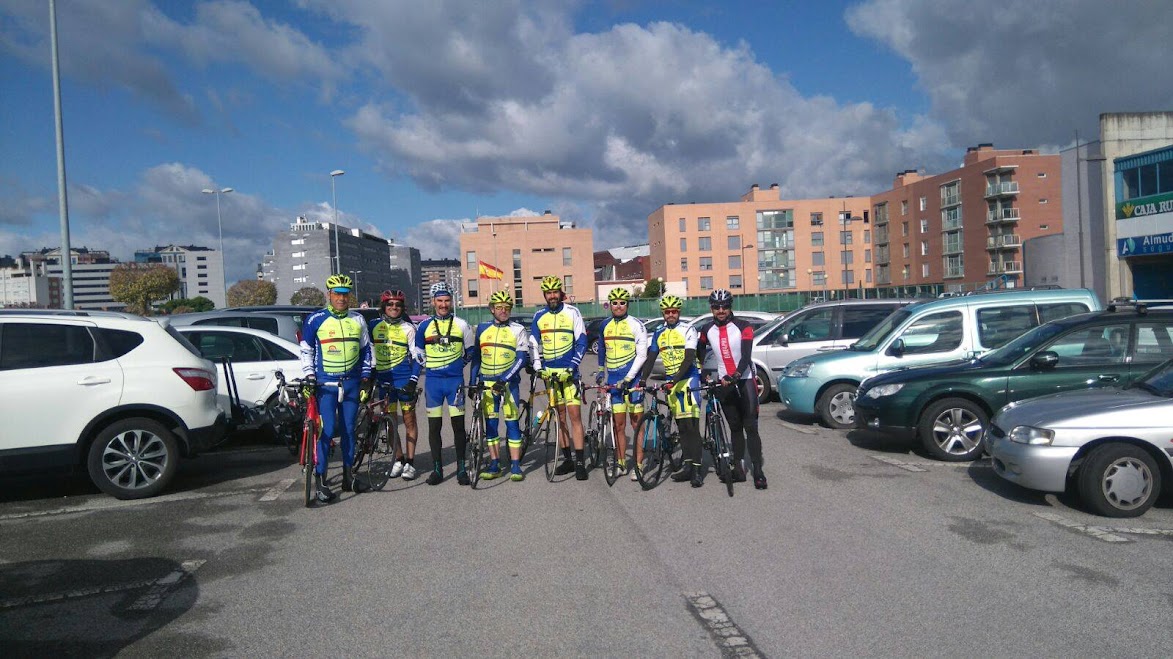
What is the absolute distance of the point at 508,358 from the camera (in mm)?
8352

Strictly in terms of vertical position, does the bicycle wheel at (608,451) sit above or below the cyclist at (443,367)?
below

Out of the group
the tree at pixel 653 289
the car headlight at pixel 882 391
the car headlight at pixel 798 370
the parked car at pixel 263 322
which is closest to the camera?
the car headlight at pixel 882 391

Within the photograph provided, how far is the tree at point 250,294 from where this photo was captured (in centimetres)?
8611

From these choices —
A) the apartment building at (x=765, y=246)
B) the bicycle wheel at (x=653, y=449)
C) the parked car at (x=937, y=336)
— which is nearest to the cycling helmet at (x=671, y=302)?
the bicycle wheel at (x=653, y=449)

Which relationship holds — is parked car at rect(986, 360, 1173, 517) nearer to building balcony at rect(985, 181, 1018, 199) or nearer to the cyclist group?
the cyclist group

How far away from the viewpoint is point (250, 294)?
8969cm

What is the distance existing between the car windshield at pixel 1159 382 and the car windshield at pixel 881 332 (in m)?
4.42

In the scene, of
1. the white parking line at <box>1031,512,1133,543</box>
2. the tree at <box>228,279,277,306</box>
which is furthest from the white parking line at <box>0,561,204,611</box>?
the tree at <box>228,279,277,306</box>

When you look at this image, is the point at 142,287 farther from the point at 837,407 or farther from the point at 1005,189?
the point at 1005,189

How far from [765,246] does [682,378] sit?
7746cm

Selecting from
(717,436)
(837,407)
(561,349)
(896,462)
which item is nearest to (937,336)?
(837,407)

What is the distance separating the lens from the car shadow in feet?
14.6

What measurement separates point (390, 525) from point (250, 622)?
7.16 ft

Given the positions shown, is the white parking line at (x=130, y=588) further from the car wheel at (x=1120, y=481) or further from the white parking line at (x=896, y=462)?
the white parking line at (x=896, y=462)
